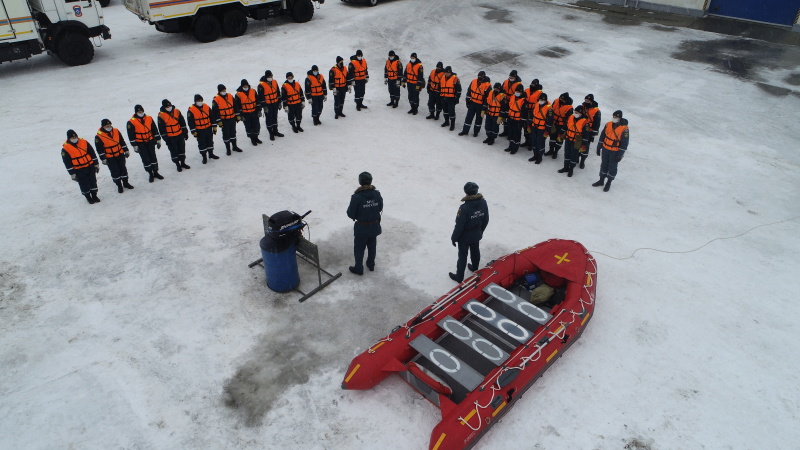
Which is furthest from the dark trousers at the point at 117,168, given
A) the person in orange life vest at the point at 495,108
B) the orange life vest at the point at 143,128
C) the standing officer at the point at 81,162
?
the person in orange life vest at the point at 495,108

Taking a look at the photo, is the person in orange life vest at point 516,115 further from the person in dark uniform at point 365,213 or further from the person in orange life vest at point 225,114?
the person in orange life vest at point 225,114

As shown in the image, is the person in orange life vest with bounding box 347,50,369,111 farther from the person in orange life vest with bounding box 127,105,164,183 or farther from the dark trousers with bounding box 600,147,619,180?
the dark trousers with bounding box 600,147,619,180

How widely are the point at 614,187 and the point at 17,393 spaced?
9595 millimetres

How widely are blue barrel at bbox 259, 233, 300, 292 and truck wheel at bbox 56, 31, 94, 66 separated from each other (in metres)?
12.0

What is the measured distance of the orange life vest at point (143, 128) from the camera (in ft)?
28.7

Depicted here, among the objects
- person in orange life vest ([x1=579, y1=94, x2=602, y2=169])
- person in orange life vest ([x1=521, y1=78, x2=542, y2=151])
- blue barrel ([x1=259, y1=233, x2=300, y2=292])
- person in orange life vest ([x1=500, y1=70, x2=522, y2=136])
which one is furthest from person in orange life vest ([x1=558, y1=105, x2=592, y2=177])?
blue barrel ([x1=259, y1=233, x2=300, y2=292])

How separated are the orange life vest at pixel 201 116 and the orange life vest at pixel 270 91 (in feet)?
4.14

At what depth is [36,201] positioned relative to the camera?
29.0 feet

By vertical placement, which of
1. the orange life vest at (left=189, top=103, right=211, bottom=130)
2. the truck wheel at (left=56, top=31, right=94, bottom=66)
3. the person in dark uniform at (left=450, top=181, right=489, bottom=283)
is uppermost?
the truck wheel at (left=56, top=31, right=94, bottom=66)

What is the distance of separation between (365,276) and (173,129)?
4869 millimetres

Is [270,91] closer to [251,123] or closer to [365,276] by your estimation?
[251,123]

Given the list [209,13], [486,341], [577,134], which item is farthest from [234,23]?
[486,341]

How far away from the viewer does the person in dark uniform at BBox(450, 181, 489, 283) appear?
258 inches

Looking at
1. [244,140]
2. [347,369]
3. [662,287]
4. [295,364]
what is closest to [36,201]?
[244,140]
